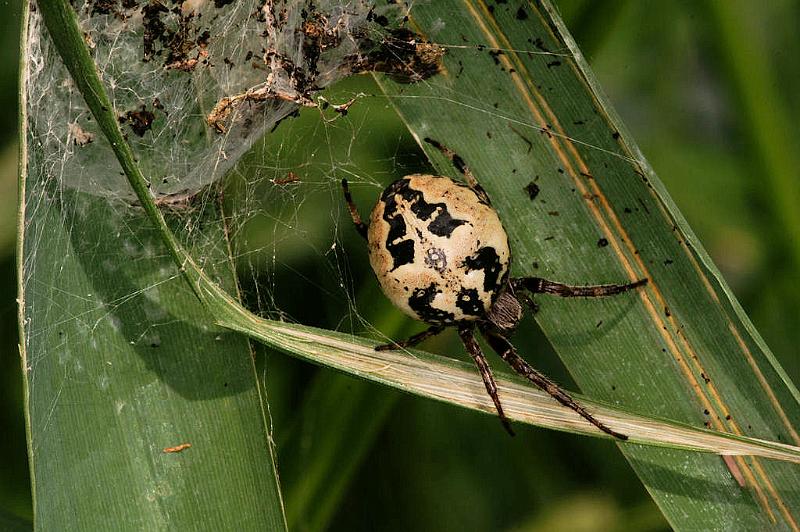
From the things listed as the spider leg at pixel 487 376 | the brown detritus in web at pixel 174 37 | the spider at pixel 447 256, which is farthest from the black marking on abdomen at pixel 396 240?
the brown detritus in web at pixel 174 37

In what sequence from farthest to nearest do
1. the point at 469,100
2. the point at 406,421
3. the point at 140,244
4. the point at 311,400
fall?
the point at 406,421 → the point at 311,400 → the point at 469,100 → the point at 140,244

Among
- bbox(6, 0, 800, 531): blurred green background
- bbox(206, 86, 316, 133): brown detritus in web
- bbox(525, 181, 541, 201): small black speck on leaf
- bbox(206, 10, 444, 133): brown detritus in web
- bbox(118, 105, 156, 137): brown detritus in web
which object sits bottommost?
bbox(6, 0, 800, 531): blurred green background

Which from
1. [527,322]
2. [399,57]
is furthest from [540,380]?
[399,57]

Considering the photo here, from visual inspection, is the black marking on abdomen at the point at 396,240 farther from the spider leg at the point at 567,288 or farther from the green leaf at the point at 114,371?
the green leaf at the point at 114,371

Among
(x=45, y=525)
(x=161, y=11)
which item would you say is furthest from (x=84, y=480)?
(x=161, y=11)

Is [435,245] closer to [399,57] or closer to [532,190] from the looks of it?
[532,190]

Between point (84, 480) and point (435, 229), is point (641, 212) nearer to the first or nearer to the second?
point (435, 229)

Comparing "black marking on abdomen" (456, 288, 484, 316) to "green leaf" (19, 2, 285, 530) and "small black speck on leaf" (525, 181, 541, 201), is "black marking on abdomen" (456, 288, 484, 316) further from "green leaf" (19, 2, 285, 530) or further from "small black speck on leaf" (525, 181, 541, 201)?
"green leaf" (19, 2, 285, 530)

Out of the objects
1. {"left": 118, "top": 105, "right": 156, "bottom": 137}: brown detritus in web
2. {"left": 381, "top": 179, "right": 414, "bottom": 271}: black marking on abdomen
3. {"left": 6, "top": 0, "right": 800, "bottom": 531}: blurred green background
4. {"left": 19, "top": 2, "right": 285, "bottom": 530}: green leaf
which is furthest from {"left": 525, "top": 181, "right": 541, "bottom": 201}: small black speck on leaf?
{"left": 118, "top": 105, "right": 156, "bottom": 137}: brown detritus in web
